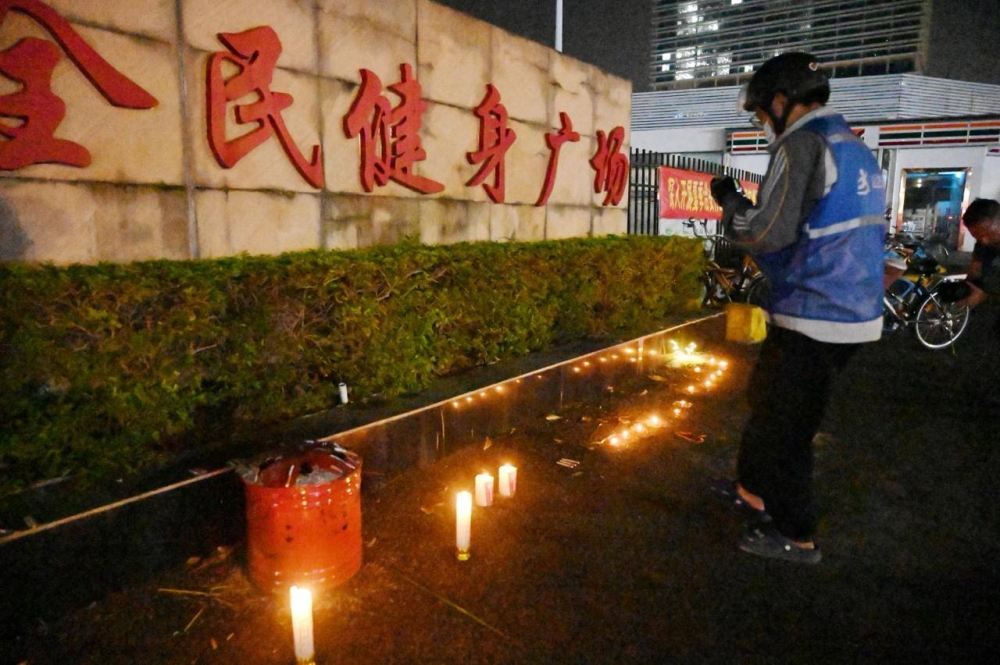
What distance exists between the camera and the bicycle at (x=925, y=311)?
9070 millimetres

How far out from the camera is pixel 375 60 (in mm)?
5719

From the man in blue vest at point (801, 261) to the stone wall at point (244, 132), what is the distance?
333 cm

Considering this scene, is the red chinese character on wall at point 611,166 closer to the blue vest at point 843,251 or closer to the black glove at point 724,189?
the black glove at point 724,189

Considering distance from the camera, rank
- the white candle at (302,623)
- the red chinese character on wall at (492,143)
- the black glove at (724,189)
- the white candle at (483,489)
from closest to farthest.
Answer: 1. the white candle at (302,623)
2. the black glove at (724,189)
3. the white candle at (483,489)
4. the red chinese character on wall at (492,143)

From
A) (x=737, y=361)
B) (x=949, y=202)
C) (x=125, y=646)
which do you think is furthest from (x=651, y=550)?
(x=949, y=202)

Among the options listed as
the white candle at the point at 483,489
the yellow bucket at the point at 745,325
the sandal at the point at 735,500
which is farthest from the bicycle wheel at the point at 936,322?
the white candle at the point at 483,489

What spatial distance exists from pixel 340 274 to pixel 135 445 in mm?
1652

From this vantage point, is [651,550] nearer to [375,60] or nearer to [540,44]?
[375,60]

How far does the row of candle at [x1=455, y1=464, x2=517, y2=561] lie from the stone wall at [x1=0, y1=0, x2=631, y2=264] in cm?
261

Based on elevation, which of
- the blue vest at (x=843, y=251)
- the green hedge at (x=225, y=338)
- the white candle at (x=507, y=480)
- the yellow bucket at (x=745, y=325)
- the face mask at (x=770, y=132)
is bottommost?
the white candle at (x=507, y=480)

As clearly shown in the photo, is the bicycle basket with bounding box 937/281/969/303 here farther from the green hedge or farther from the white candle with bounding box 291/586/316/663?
the white candle with bounding box 291/586/316/663

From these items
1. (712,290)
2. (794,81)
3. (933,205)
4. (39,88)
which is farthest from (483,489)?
(933,205)

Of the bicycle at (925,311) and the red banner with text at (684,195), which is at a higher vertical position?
the red banner with text at (684,195)

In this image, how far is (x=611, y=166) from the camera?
9.25 m
